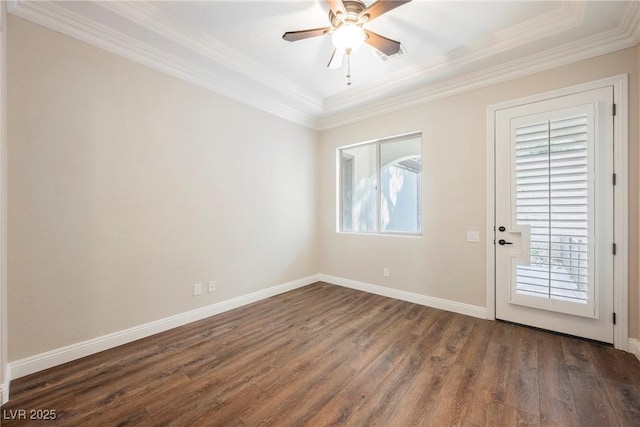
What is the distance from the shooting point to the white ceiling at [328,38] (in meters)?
2.16

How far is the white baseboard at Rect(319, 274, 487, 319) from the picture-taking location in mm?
3073

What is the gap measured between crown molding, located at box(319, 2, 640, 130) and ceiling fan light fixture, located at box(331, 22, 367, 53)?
64.1 inches

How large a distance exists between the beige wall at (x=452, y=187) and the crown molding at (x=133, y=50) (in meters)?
1.83

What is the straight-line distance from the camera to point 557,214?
8.28 ft

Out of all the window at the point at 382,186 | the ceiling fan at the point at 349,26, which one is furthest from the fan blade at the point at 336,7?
the window at the point at 382,186

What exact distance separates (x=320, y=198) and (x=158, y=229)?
8.65ft

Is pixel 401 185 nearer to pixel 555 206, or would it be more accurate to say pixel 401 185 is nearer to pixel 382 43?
pixel 555 206

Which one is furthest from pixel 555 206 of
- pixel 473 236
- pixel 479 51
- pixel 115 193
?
pixel 115 193

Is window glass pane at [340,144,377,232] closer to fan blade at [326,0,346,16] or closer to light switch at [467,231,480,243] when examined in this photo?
light switch at [467,231,480,243]

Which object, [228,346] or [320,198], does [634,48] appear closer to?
[320,198]

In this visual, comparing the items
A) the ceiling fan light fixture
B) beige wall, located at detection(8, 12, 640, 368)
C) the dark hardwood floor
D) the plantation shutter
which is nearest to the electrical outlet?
beige wall, located at detection(8, 12, 640, 368)

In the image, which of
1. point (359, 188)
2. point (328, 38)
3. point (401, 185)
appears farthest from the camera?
point (359, 188)

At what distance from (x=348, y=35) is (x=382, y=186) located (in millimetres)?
2407

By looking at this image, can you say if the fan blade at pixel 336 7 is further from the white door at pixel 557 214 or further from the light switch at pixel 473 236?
the light switch at pixel 473 236
